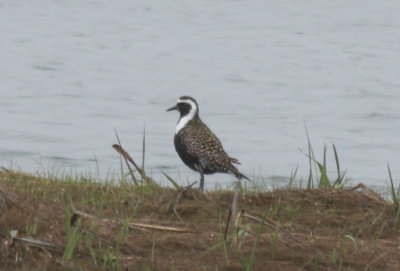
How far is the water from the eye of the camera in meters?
18.5

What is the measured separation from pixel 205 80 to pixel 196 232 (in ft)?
64.0

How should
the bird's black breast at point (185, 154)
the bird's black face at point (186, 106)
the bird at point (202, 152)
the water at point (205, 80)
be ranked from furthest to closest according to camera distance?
the water at point (205, 80) < the bird's black face at point (186, 106) < the bird's black breast at point (185, 154) < the bird at point (202, 152)

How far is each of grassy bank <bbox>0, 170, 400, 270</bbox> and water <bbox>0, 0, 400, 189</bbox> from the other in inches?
235

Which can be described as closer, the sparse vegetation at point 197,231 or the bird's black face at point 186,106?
the sparse vegetation at point 197,231

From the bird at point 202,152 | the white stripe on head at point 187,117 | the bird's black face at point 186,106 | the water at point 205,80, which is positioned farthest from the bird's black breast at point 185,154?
the water at point 205,80

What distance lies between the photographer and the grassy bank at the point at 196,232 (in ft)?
21.2

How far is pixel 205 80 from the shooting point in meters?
26.4

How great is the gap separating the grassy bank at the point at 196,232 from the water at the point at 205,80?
5.97m

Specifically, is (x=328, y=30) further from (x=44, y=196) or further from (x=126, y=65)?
(x=44, y=196)

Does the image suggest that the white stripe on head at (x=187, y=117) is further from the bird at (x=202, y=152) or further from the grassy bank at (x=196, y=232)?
the grassy bank at (x=196, y=232)

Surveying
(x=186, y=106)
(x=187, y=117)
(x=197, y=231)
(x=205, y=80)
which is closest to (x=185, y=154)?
(x=187, y=117)

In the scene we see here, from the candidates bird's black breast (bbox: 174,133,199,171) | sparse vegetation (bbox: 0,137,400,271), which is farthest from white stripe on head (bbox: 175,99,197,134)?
sparse vegetation (bbox: 0,137,400,271)

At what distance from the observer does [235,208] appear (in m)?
6.86

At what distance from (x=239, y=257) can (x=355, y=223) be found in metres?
1.53
